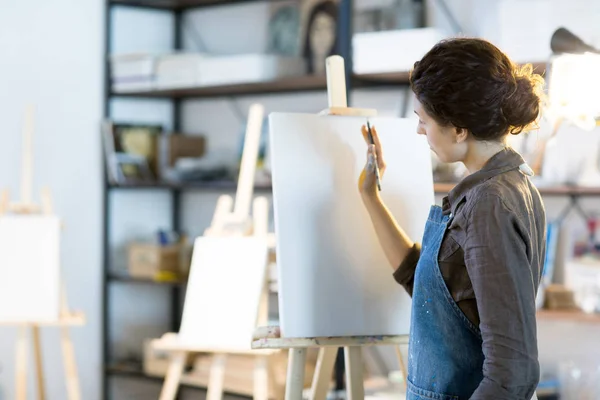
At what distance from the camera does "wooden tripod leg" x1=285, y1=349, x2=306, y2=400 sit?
6.49ft

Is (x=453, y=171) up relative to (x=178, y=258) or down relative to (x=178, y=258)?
up

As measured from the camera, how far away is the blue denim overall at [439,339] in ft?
5.12

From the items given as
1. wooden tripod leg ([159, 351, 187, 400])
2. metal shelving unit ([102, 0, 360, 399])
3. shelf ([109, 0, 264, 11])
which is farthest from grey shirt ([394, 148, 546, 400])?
shelf ([109, 0, 264, 11])

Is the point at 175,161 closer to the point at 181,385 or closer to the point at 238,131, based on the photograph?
the point at 238,131

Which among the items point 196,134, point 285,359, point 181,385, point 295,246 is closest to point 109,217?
point 196,134

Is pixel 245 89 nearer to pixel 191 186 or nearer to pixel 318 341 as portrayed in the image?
pixel 191 186

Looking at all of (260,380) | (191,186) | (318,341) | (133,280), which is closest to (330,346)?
(318,341)

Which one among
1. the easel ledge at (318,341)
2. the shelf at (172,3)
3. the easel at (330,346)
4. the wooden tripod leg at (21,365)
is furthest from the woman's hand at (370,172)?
the shelf at (172,3)

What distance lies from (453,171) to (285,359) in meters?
0.95

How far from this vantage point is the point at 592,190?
289 cm

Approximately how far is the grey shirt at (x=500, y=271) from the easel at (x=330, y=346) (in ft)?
1.74

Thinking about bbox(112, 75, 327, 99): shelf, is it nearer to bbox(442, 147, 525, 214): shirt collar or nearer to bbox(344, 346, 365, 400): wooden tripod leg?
bbox(344, 346, 365, 400): wooden tripod leg

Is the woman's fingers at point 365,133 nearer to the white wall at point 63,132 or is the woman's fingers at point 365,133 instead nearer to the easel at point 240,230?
the easel at point 240,230

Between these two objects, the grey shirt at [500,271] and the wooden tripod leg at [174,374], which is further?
the wooden tripod leg at [174,374]
